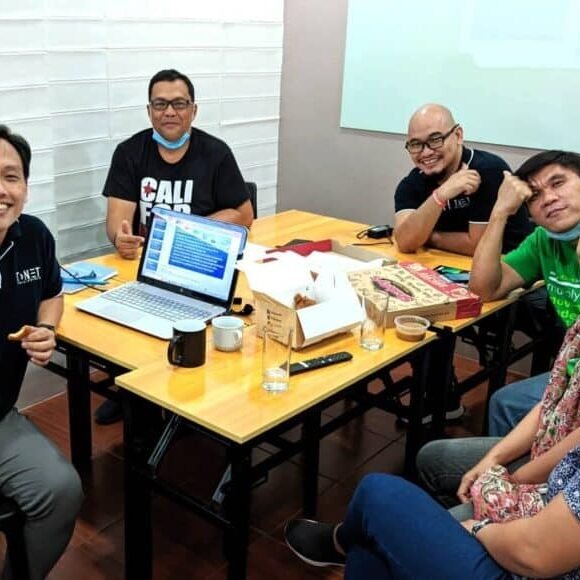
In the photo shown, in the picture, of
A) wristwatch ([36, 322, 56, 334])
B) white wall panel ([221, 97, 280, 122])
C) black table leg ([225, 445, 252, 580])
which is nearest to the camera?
black table leg ([225, 445, 252, 580])

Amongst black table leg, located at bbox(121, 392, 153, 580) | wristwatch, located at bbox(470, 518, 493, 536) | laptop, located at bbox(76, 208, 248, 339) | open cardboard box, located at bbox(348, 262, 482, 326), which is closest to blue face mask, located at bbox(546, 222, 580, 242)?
open cardboard box, located at bbox(348, 262, 482, 326)

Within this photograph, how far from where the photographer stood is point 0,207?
1784mm

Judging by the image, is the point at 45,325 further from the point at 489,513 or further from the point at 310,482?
the point at 489,513

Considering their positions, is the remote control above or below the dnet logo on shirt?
below

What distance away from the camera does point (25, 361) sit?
6.30 feet

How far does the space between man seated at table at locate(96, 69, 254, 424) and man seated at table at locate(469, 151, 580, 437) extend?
1.14 metres

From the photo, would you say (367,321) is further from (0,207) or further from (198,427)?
(0,207)

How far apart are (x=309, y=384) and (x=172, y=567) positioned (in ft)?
2.62

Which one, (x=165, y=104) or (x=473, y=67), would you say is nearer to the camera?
(x=165, y=104)

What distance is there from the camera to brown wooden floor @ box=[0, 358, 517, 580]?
2.13m

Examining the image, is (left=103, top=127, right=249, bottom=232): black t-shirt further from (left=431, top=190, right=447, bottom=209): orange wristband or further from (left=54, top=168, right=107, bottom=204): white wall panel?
(left=431, top=190, right=447, bottom=209): orange wristband

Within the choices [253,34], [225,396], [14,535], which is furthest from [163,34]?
[14,535]

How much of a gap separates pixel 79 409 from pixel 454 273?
1364mm

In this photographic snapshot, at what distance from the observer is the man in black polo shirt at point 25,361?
1743 millimetres
